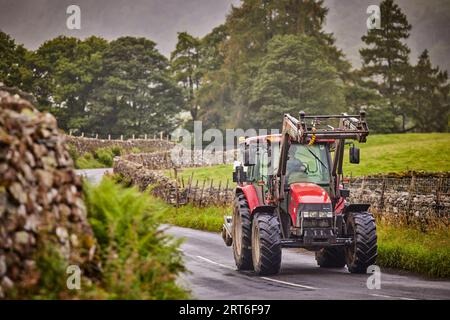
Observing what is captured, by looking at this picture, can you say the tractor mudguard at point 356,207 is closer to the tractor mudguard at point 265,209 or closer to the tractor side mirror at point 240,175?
the tractor mudguard at point 265,209

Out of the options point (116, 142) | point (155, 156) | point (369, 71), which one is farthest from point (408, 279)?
point (369, 71)

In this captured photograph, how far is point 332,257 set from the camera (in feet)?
59.0

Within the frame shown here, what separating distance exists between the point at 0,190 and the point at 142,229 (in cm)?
246

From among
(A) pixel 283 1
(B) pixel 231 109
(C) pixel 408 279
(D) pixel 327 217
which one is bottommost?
(C) pixel 408 279

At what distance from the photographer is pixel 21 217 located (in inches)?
305

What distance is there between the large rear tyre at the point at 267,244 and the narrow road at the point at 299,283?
8.8 inches

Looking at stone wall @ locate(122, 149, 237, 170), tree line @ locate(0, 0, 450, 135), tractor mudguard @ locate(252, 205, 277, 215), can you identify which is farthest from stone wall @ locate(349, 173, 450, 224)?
tree line @ locate(0, 0, 450, 135)

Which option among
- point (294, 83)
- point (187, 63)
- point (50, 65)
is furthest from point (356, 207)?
point (187, 63)

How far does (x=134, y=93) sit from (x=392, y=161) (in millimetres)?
43079

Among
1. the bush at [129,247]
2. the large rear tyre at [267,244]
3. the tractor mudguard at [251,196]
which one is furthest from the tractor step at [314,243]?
the bush at [129,247]

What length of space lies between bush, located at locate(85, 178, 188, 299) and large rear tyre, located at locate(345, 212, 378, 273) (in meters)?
6.76

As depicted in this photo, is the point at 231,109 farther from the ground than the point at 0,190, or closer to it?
farther from the ground

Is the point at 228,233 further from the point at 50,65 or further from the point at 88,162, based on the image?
the point at 50,65
